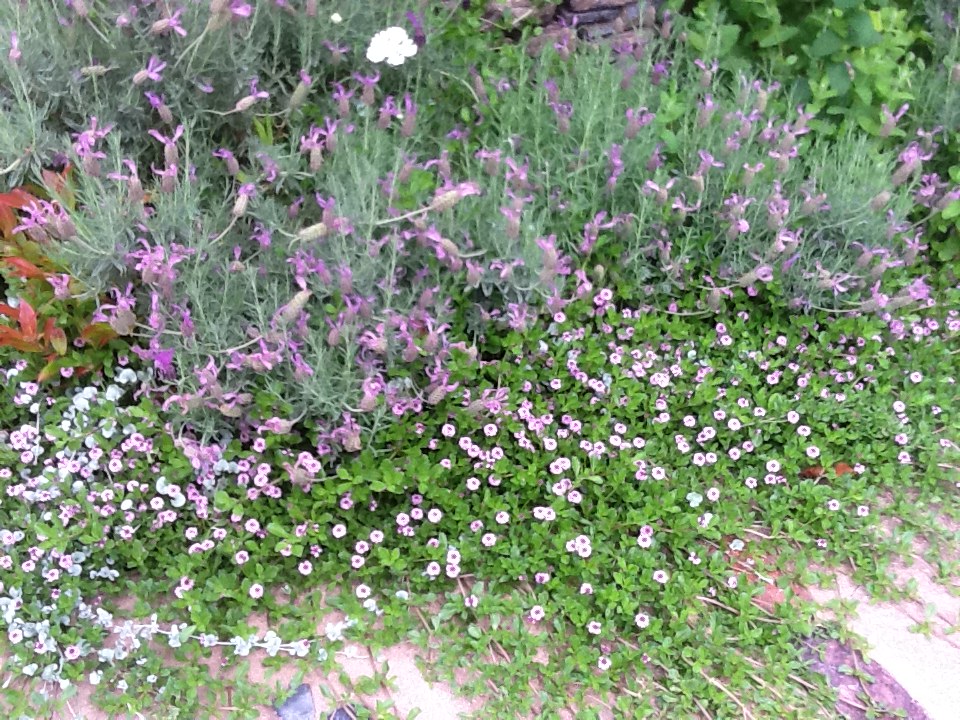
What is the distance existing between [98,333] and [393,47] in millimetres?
1358

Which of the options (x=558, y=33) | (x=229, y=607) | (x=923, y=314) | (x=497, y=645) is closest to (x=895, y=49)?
(x=923, y=314)

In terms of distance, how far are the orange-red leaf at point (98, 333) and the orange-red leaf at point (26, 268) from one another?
0.20m

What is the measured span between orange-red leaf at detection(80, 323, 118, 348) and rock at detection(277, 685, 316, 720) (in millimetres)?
1218

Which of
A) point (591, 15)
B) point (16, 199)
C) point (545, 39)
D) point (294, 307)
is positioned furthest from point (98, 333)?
point (591, 15)

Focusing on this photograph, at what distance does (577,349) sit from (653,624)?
94 centimetres

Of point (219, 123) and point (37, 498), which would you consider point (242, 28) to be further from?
point (37, 498)

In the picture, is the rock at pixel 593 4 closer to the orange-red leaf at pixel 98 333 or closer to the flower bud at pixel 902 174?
the flower bud at pixel 902 174

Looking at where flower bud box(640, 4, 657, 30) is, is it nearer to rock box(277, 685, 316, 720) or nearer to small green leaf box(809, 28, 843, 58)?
small green leaf box(809, 28, 843, 58)

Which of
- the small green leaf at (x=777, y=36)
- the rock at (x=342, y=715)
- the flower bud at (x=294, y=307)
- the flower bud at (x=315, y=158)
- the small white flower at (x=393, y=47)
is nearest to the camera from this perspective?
the rock at (x=342, y=715)

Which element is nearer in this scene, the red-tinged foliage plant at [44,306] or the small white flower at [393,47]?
the red-tinged foliage plant at [44,306]

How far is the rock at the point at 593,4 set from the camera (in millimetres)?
3697

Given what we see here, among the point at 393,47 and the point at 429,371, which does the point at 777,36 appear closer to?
the point at 393,47

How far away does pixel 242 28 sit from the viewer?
282 centimetres

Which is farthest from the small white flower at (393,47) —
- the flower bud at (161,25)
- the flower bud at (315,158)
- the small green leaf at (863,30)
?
the small green leaf at (863,30)
